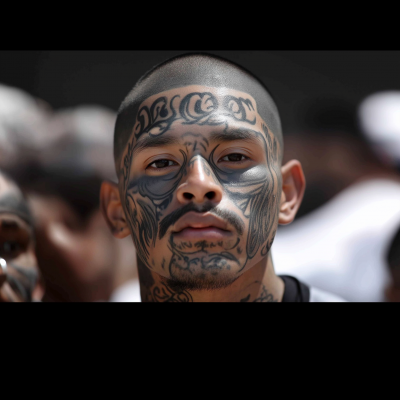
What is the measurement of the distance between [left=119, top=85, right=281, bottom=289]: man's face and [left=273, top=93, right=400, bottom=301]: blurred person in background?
1.59 meters

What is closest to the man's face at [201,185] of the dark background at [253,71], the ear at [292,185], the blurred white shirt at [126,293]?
the ear at [292,185]

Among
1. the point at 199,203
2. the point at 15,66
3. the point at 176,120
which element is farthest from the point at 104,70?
the point at 199,203

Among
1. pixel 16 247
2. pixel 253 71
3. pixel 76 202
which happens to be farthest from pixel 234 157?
pixel 76 202

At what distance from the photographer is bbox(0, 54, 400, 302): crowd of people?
1962mm

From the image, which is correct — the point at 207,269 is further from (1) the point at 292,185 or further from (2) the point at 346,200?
(2) the point at 346,200

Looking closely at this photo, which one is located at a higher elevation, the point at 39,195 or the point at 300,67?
the point at 300,67

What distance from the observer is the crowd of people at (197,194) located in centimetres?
196

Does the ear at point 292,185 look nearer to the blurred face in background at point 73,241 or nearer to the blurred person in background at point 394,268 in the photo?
the blurred person in background at point 394,268

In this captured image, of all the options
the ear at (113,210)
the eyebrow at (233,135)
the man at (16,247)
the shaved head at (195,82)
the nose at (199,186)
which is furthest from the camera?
the man at (16,247)

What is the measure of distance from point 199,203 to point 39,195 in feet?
6.13

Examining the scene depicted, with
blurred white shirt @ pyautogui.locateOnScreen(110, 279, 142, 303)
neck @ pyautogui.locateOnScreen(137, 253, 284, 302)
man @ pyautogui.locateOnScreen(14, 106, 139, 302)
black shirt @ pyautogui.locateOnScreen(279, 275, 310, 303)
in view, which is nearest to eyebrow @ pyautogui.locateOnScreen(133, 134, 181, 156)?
neck @ pyautogui.locateOnScreen(137, 253, 284, 302)

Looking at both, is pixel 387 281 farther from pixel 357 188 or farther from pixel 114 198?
pixel 114 198

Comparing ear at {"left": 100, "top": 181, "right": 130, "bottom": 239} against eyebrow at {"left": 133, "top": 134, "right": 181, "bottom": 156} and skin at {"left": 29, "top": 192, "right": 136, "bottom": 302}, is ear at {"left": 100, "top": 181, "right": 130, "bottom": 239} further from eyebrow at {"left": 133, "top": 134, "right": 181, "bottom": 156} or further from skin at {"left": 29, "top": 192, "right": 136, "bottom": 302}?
skin at {"left": 29, "top": 192, "right": 136, "bottom": 302}

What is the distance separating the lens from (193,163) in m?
1.95
